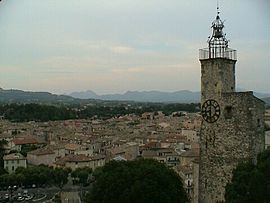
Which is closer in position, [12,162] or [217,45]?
[217,45]

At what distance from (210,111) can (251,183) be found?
6.93 ft

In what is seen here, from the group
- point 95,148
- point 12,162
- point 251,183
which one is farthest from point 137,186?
point 95,148

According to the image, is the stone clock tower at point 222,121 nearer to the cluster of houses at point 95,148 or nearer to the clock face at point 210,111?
the clock face at point 210,111

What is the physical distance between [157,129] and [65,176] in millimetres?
29708

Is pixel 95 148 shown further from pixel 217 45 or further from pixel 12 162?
pixel 217 45

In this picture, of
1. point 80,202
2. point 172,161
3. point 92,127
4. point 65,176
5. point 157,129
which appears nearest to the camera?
point 80,202

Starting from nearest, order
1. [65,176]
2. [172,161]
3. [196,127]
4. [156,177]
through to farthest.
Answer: [156,177] → [65,176] → [172,161] → [196,127]

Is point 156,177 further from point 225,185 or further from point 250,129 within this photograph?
point 250,129

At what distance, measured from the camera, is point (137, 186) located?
1330cm

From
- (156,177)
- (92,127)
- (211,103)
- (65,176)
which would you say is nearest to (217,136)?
(211,103)

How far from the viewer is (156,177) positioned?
45.6 ft

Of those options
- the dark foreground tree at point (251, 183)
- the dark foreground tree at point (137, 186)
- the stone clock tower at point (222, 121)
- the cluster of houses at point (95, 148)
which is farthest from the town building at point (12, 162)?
the dark foreground tree at point (251, 183)

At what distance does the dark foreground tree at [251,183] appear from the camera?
10227 millimetres

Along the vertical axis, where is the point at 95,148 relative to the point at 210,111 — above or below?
below
